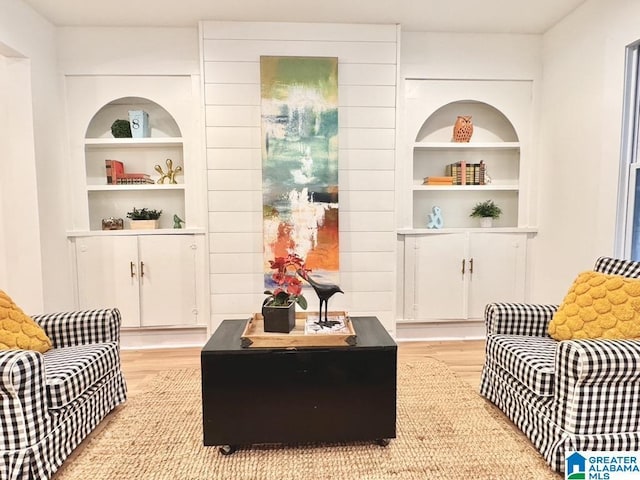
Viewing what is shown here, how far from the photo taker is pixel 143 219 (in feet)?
12.0

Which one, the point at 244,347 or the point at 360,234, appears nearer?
the point at 244,347

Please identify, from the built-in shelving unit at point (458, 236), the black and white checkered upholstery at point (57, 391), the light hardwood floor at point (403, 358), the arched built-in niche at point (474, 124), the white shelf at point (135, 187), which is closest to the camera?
the black and white checkered upholstery at point (57, 391)

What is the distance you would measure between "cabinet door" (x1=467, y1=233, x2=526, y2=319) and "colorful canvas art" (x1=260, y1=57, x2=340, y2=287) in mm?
1334

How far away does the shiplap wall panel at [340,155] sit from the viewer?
11.3 feet

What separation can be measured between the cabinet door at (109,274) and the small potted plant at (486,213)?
317cm

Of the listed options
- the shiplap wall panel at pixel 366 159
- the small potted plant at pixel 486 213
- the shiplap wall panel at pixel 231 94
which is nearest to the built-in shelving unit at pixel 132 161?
the shiplap wall panel at pixel 231 94

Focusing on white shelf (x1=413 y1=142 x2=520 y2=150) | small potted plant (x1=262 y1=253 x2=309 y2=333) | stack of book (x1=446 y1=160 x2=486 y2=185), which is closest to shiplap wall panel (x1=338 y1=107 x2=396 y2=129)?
white shelf (x1=413 y1=142 x2=520 y2=150)

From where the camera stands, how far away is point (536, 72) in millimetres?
3707

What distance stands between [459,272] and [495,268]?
1.15 ft

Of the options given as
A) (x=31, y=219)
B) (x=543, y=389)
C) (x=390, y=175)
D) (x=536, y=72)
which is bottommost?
(x=543, y=389)

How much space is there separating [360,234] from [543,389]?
6.52 ft

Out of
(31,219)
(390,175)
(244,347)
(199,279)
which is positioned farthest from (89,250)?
(390,175)

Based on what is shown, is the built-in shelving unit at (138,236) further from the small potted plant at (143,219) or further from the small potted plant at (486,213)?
the small potted plant at (486,213)

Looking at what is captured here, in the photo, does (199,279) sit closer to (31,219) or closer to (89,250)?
(89,250)
